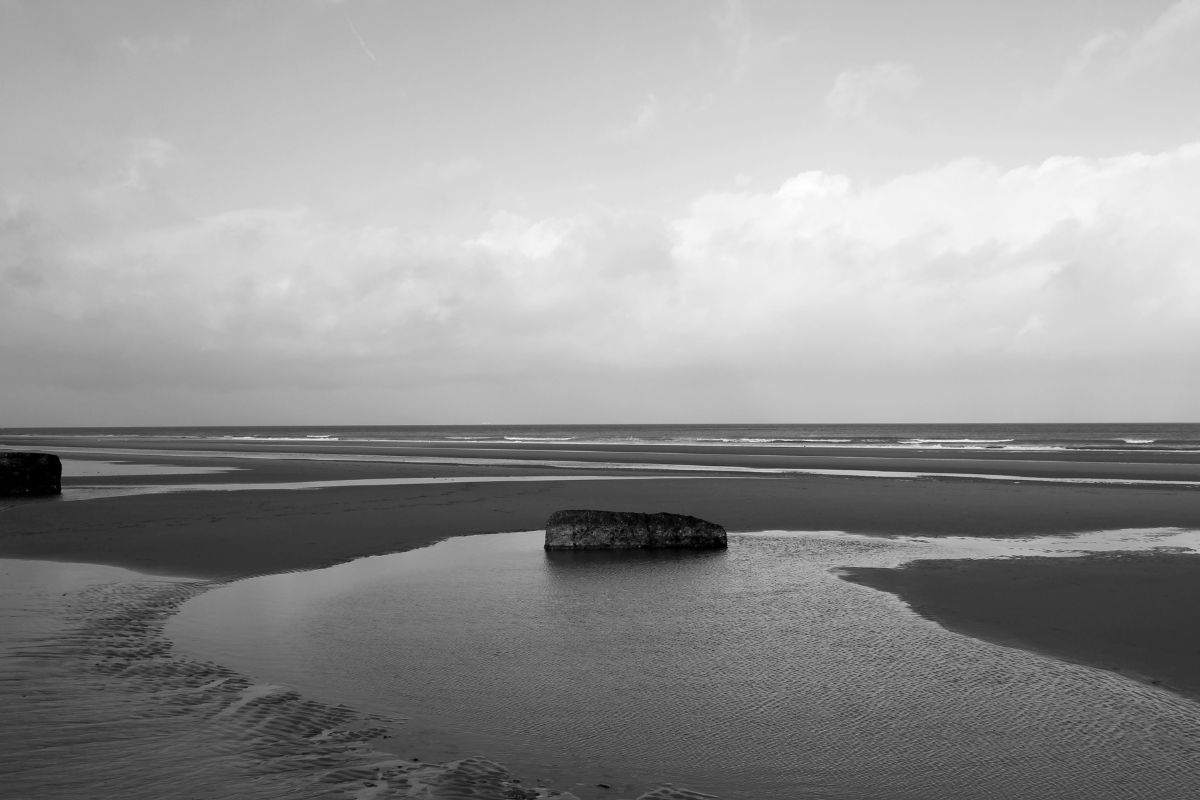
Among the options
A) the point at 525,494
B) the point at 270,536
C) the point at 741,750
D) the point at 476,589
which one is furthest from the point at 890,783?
the point at 525,494

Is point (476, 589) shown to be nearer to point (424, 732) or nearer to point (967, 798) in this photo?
point (424, 732)

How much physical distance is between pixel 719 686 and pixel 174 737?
3.82 metres

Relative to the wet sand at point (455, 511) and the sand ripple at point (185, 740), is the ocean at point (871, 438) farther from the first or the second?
the sand ripple at point (185, 740)

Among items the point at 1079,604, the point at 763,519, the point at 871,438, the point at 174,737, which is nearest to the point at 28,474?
the point at 763,519

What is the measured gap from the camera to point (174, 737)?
512cm

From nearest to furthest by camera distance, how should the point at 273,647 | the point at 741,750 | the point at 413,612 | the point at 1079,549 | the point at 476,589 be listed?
1. the point at 741,750
2. the point at 273,647
3. the point at 413,612
4. the point at 476,589
5. the point at 1079,549

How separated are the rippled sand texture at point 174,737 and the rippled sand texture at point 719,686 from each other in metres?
0.39

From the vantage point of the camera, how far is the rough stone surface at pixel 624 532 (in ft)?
43.3

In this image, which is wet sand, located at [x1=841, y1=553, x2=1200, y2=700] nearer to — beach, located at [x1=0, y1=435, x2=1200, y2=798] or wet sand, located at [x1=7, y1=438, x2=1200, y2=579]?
beach, located at [x1=0, y1=435, x2=1200, y2=798]

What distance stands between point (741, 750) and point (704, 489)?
65.1 ft

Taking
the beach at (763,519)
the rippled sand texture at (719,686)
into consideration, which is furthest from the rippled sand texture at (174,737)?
the beach at (763,519)

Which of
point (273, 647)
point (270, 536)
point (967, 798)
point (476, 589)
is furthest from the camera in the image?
point (270, 536)

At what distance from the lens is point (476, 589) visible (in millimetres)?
10281

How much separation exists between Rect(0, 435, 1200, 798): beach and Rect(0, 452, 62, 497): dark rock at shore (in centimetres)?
83
